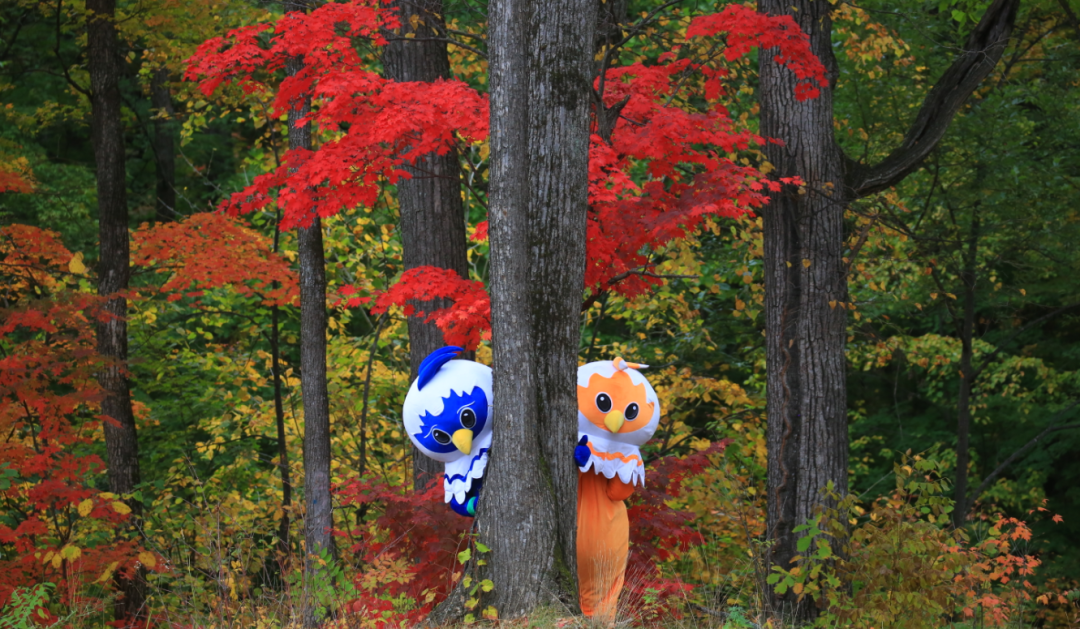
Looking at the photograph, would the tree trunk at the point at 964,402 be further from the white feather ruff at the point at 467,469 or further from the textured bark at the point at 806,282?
the white feather ruff at the point at 467,469

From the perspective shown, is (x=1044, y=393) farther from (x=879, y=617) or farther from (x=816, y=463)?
(x=879, y=617)

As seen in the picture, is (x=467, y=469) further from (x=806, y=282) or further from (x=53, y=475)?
(x=53, y=475)

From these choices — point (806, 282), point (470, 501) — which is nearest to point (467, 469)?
point (470, 501)

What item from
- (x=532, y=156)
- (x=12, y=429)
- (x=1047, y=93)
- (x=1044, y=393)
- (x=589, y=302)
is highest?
(x=1047, y=93)

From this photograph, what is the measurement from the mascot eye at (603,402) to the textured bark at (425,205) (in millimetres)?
2026

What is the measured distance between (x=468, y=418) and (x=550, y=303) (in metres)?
1.01

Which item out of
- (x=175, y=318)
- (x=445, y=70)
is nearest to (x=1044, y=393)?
(x=445, y=70)

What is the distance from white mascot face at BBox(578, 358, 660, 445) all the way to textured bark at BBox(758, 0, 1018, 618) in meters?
1.19

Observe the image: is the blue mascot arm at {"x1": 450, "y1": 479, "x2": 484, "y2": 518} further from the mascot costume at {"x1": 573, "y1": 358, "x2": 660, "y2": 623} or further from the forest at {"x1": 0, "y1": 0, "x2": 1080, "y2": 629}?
A: the mascot costume at {"x1": 573, "y1": 358, "x2": 660, "y2": 623}

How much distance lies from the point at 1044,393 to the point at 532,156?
35.0ft

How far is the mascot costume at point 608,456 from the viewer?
5.63 m

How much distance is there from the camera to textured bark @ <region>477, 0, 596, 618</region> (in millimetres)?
4691

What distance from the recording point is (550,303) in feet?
16.2

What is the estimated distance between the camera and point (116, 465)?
8289 millimetres
